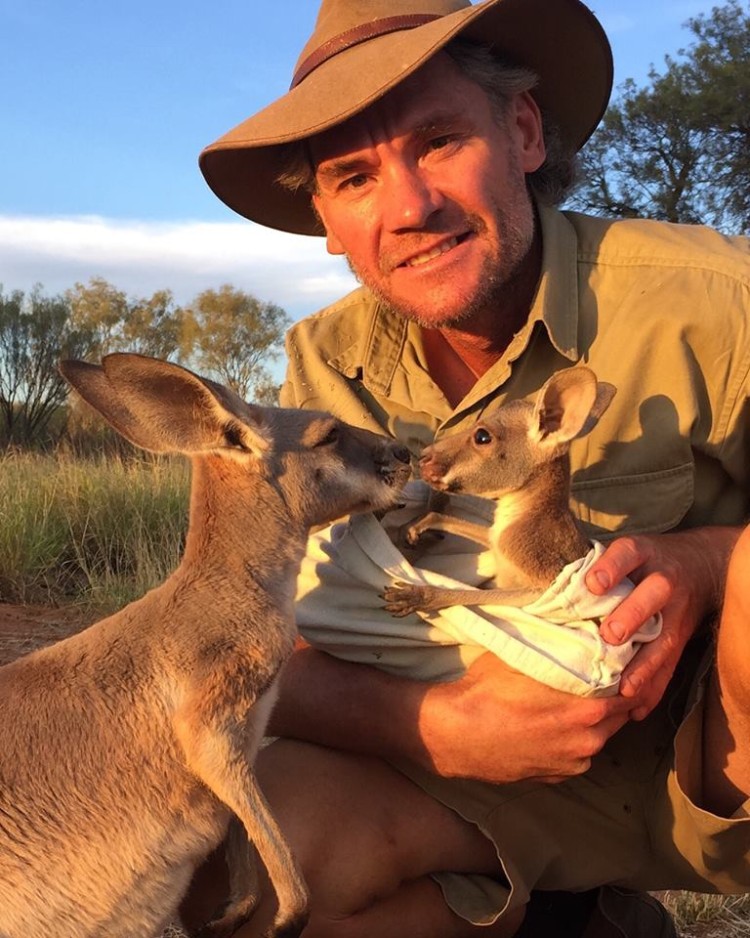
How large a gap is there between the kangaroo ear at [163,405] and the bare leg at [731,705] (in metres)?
Answer: 1.28

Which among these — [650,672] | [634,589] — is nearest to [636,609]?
[634,589]

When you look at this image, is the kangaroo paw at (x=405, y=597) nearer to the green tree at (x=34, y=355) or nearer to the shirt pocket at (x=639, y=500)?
the shirt pocket at (x=639, y=500)

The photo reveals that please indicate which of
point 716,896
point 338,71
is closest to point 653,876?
point 716,896

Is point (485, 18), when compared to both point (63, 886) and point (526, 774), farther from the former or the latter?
point (63, 886)

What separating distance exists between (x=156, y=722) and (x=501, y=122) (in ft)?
7.23

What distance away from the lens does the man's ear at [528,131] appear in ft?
12.6

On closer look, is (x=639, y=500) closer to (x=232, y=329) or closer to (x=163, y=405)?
(x=163, y=405)

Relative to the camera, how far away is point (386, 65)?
3.37 metres

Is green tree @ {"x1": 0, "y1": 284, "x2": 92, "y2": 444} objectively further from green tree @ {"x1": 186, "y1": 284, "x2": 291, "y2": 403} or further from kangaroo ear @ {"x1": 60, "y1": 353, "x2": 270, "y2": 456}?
kangaroo ear @ {"x1": 60, "y1": 353, "x2": 270, "y2": 456}

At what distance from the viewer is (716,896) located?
386 centimetres

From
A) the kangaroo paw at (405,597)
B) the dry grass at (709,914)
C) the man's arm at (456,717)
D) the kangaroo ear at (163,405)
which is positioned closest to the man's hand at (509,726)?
the man's arm at (456,717)

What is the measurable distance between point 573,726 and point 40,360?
21560mm

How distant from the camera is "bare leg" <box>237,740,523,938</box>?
129 inches

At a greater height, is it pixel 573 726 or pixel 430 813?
pixel 573 726
